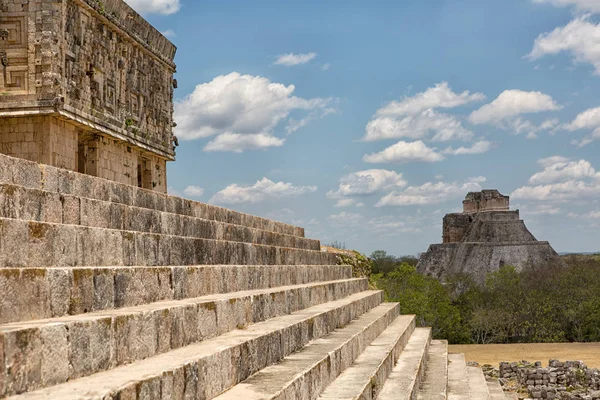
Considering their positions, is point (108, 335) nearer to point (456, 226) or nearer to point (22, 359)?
point (22, 359)

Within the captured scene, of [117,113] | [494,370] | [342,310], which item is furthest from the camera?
[494,370]

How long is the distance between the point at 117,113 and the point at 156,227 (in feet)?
31.8

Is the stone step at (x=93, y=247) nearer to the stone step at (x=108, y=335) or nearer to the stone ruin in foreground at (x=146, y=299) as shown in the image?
the stone ruin in foreground at (x=146, y=299)

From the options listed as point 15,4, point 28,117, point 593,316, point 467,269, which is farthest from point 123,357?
point 467,269

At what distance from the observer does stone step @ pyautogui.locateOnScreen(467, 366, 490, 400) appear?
9.59 meters

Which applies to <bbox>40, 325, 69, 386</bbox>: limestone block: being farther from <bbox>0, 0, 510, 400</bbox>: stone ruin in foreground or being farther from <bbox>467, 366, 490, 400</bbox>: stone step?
<bbox>467, 366, 490, 400</bbox>: stone step

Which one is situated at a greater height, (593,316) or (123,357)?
(123,357)

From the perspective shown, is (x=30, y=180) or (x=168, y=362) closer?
(x=168, y=362)

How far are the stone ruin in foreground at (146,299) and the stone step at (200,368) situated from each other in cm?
1

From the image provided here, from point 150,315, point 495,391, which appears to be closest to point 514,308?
point 495,391

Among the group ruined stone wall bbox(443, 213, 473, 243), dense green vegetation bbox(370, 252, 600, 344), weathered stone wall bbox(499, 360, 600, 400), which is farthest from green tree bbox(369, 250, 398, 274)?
weathered stone wall bbox(499, 360, 600, 400)

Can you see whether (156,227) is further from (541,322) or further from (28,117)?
(541,322)

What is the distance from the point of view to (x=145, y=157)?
17.9 metres

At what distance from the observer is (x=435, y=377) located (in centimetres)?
893
